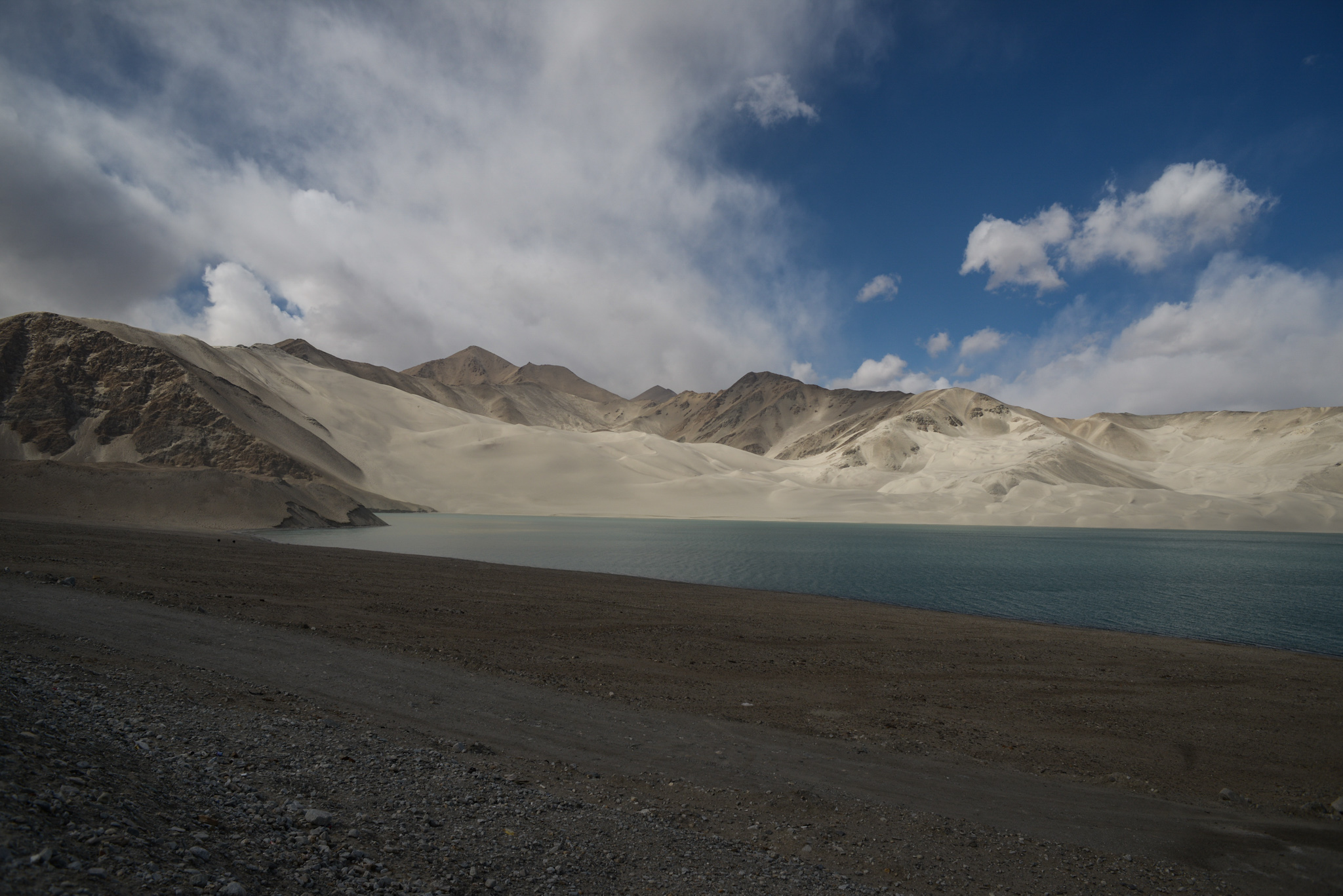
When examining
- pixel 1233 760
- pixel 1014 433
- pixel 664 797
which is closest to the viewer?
pixel 664 797

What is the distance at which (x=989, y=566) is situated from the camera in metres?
31.1

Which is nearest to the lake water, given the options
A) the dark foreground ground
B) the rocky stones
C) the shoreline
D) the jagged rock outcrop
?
the shoreline

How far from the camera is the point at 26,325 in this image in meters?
57.9

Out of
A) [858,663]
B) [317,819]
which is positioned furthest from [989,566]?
[317,819]

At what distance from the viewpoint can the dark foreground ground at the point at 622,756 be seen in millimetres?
4008

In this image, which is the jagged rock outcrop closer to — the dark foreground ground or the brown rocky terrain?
the brown rocky terrain

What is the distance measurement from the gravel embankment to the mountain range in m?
38.3

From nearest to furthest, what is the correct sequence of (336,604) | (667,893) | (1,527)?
1. (667,893)
2. (336,604)
3. (1,527)

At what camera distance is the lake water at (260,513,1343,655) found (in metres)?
19.1

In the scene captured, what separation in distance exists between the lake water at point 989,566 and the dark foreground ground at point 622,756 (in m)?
6.42

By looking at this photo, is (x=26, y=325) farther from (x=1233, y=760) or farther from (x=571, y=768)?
(x=1233, y=760)

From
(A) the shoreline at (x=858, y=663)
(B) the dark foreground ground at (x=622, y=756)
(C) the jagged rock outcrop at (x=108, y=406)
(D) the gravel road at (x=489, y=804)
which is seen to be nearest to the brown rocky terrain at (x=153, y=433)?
(C) the jagged rock outcrop at (x=108, y=406)

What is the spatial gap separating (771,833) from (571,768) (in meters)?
1.96

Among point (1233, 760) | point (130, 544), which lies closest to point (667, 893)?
point (1233, 760)
